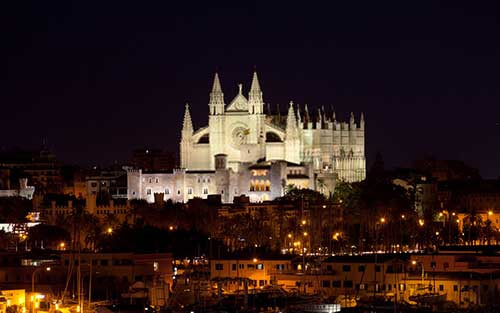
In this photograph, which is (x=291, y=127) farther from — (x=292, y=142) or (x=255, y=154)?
(x=255, y=154)

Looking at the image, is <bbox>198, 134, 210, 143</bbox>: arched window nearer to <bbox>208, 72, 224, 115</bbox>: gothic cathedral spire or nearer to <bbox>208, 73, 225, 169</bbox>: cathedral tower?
<bbox>208, 73, 225, 169</bbox>: cathedral tower

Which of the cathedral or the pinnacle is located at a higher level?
the pinnacle

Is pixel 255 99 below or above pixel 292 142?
above

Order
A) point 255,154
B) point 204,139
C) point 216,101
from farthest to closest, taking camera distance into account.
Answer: point 204,139 < point 216,101 < point 255,154

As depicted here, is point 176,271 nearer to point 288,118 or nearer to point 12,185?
point 288,118

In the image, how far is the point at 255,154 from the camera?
10419 cm

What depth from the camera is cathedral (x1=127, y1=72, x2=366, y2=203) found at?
100 m

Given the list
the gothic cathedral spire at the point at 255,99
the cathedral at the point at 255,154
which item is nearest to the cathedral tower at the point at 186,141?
the cathedral at the point at 255,154

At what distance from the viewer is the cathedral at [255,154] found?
10012 cm

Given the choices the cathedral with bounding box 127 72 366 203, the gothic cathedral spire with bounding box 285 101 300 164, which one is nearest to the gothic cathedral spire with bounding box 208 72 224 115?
the cathedral with bounding box 127 72 366 203

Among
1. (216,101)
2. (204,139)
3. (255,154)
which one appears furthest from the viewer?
(204,139)

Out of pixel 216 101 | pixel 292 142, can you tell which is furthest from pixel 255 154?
pixel 216 101

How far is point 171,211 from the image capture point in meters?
88.1

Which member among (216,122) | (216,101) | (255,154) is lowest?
(255,154)
